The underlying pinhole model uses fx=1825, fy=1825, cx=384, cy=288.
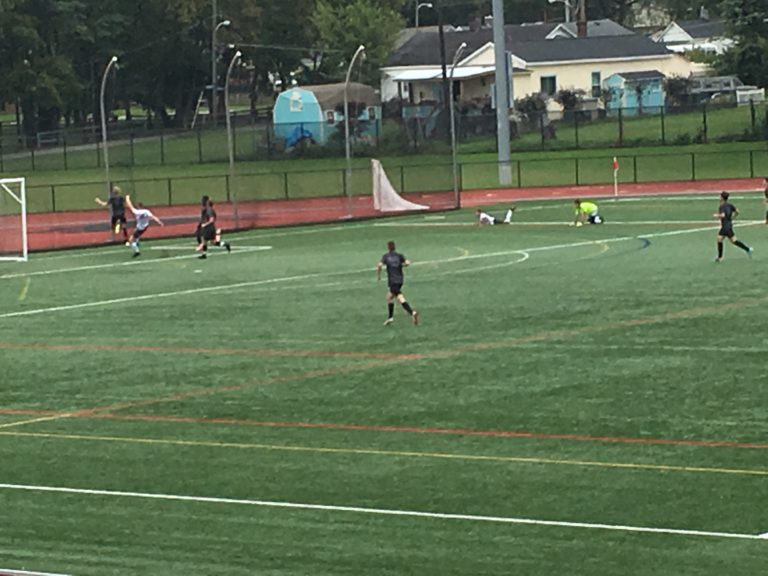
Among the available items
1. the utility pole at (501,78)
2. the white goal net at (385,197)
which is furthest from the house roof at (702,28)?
the white goal net at (385,197)

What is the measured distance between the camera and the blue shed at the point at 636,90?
112 metres

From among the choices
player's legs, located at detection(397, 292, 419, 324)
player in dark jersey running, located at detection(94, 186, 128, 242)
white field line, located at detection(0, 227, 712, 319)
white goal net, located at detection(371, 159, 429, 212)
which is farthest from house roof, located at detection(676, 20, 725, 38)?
player's legs, located at detection(397, 292, 419, 324)

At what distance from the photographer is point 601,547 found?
52.0 feet

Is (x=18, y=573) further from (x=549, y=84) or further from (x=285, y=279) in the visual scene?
Answer: (x=549, y=84)

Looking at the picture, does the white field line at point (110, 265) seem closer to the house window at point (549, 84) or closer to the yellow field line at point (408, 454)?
the yellow field line at point (408, 454)

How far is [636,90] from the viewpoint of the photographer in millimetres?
111750

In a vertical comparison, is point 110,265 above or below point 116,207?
below

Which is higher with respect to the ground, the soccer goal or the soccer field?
the soccer goal

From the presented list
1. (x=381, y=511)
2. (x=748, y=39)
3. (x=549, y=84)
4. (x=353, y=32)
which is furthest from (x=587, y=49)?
(x=381, y=511)

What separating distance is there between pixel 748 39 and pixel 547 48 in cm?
3487

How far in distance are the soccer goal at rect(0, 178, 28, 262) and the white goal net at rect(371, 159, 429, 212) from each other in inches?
495

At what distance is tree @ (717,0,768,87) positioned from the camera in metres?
87.0

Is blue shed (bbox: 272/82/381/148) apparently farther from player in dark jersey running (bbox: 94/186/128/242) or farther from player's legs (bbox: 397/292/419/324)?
player's legs (bbox: 397/292/419/324)

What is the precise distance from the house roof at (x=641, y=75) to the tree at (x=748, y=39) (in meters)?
26.9
